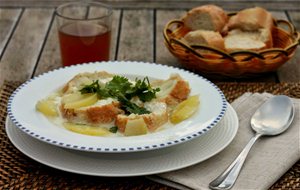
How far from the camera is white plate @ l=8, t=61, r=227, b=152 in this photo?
121cm

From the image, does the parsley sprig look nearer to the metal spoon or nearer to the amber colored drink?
the metal spoon

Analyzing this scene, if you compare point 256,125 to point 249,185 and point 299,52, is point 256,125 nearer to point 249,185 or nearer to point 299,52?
point 249,185

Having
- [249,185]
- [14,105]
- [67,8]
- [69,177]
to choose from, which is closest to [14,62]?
[67,8]

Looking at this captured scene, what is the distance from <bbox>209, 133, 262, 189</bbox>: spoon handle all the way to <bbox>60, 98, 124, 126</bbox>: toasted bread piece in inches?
9.5

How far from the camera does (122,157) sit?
4.10 ft

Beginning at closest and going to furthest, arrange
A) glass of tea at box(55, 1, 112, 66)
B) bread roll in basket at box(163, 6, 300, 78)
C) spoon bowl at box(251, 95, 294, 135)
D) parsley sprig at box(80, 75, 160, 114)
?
parsley sprig at box(80, 75, 160, 114) < spoon bowl at box(251, 95, 294, 135) < bread roll in basket at box(163, 6, 300, 78) < glass of tea at box(55, 1, 112, 66)

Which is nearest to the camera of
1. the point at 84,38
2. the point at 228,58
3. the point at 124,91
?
the point at 124,91

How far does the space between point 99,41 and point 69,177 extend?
0.74 meters

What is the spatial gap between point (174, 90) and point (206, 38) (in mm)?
479

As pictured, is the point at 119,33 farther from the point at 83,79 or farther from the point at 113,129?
the point at 113,129

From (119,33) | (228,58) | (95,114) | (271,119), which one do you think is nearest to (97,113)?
(95,114)

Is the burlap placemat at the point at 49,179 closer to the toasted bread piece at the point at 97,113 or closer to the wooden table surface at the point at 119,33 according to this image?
the toasted bread piece at the point at 97,113

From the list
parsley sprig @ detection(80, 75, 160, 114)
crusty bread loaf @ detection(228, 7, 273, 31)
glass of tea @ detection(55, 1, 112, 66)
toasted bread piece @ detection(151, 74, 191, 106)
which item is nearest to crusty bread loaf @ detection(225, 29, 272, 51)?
crusty bread loaf @ detection(228, 7, 273, 31)

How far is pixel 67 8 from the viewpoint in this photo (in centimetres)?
202
